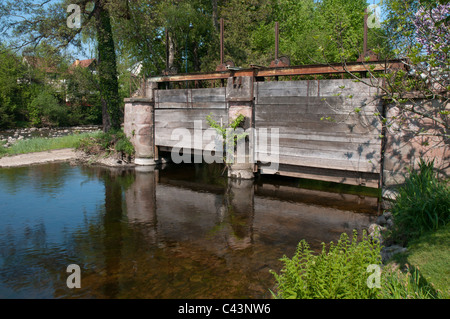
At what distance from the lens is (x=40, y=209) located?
8867 millimetres

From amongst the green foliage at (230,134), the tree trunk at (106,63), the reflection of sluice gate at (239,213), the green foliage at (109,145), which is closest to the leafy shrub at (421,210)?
the reflection of sluice gate at (239,213)

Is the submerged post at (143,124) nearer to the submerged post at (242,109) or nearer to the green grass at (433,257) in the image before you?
the submerged post at (242,109)

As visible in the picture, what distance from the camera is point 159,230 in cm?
757

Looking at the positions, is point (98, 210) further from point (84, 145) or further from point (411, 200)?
point (84, 145)

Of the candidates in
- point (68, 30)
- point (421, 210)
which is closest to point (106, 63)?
point (68, 30)

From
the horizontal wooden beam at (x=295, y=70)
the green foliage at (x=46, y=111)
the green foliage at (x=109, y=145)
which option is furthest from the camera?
the green foliage at (x=46, y=111)

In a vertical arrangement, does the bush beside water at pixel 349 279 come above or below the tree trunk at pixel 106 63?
below

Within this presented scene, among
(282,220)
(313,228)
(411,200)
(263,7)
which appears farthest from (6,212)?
(263,7)

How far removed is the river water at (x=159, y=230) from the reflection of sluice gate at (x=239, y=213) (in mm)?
23

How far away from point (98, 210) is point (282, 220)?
14.4 ft

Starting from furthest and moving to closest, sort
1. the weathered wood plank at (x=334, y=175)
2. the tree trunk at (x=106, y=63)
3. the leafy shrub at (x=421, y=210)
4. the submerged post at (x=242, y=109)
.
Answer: the tree trunk at (x=106, y=63), the submerged post at (x=242, y=109), the weathered wood plank at (x=334, y=175), the leafy shrub at (x=421, y=210)

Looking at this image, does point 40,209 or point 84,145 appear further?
point 84,145

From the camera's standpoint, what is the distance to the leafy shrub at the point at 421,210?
5.80m

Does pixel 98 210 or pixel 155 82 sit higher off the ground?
pixel 155 82
